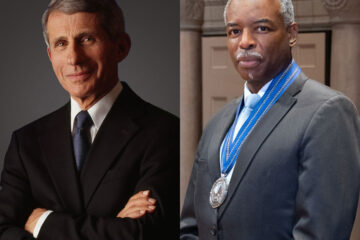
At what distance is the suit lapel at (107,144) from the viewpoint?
2.17 m

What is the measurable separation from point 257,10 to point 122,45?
2.42ft

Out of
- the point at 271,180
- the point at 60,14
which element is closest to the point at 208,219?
the point at 271,180

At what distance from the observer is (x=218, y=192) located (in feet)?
5.95

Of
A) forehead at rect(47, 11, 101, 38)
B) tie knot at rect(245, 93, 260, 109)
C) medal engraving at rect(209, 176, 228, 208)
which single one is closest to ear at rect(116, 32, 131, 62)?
forehead at rect(47, 11, 101, 38)

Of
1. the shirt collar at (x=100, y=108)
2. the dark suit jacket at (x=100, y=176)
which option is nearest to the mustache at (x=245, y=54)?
the dark suit jacket at (x=100, y=176)

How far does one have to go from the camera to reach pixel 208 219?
1837 mm

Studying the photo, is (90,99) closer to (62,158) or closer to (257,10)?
(62,158)

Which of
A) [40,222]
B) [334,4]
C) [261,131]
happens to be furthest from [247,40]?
[40,222]

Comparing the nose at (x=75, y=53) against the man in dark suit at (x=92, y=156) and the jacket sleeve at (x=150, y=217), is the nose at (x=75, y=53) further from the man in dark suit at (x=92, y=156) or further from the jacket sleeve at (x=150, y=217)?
the jacket sleeve at (x=150, y=217)

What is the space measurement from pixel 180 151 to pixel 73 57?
27.2 inches

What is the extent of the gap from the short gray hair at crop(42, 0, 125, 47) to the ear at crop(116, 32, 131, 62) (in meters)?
0.02

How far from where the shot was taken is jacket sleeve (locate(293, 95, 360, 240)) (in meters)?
1.56

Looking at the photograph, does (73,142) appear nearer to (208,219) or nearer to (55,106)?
(55,106)

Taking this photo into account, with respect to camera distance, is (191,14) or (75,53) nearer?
(75,53)
